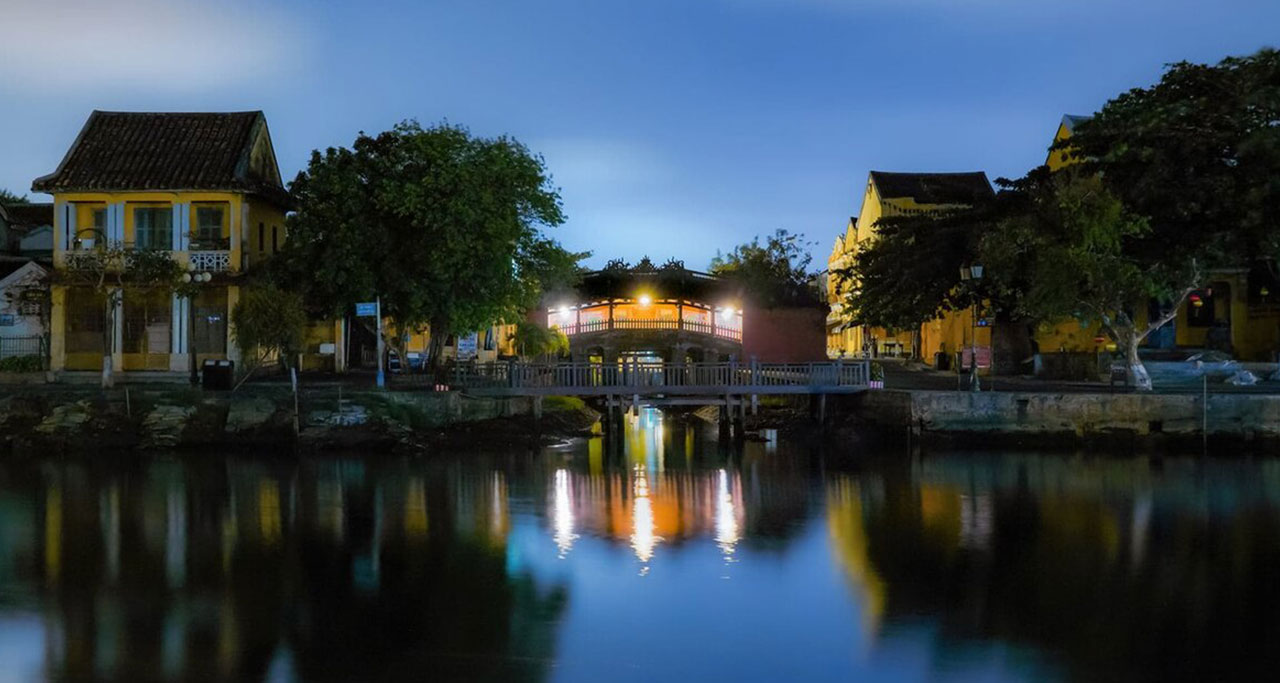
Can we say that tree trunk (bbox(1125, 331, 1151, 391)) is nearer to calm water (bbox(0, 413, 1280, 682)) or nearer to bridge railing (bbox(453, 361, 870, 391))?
calm water (bbox(0, 413, 1280, 682))

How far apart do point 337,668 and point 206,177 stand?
2732 centimetres

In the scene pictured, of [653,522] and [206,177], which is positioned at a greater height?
[206,177]

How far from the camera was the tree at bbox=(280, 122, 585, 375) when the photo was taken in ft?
107

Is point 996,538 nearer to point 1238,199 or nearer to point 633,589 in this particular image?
point 633,589

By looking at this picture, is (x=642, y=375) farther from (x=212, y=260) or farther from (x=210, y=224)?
(x=210, y=224)

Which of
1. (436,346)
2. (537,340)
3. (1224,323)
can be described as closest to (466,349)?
(436,346)

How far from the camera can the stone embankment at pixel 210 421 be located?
3091 centimetres

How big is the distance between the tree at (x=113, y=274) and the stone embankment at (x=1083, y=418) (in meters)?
22.4

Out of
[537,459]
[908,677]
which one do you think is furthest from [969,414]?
[908,677]

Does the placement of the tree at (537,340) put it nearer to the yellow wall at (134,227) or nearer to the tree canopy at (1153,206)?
the yellow wall at (134,227)

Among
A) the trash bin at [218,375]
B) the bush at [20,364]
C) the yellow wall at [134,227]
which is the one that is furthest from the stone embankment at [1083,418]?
the bush at [20,364]

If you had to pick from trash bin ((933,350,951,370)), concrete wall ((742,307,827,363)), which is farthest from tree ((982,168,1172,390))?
concrete wall ((742,307,827,363))

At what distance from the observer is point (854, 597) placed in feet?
51.2

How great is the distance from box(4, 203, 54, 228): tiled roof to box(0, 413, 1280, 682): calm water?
25.3 metres
